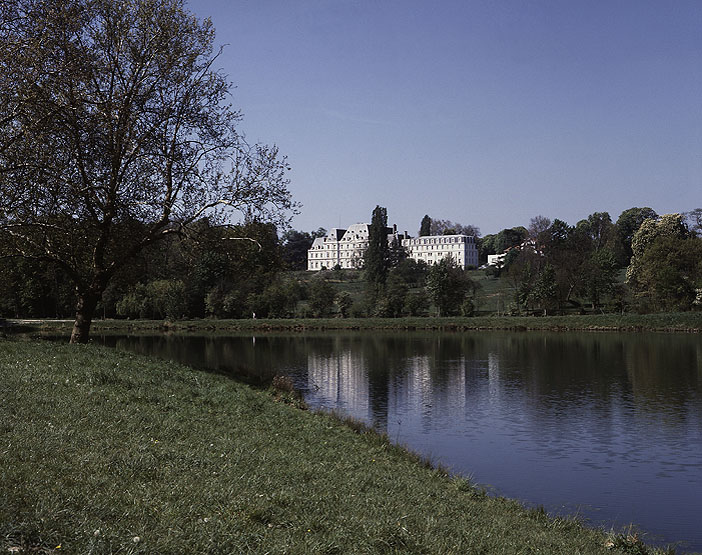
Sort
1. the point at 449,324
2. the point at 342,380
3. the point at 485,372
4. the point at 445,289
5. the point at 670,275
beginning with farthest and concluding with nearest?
the point at 445,289, the point at 449,324, the point at 670,275, the point at 485,372, the point at 342,380

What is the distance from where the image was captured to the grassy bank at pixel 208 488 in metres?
7.41

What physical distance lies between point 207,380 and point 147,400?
677 cm

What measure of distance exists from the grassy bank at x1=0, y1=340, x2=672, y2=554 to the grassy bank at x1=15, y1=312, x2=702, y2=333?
72209 mm

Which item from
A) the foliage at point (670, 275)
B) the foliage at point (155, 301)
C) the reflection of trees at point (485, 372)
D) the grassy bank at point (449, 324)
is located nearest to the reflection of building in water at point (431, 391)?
the reflection of trees at point (485, 372)

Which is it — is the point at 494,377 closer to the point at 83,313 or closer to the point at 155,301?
the point at 83,313

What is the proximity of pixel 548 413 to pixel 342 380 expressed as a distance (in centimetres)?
1405

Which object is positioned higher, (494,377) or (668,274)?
(668,274)

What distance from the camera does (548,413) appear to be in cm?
2742

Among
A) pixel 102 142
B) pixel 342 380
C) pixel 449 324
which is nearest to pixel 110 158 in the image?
pixel 102 142

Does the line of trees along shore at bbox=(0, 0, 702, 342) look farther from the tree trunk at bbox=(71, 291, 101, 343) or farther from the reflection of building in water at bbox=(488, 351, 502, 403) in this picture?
the reflection of building in water at bbox=(488, 351, 502, 403)

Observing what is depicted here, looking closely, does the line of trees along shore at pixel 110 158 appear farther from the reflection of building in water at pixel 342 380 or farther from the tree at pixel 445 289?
the tree at pixel 445 289

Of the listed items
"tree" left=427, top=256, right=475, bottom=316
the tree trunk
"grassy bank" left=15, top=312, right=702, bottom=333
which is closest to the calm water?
the tree trunk

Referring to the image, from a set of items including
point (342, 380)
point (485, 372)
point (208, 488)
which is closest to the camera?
point (208, 488)

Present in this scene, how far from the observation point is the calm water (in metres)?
16.6
